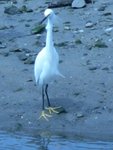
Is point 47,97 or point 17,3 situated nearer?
point 47,97

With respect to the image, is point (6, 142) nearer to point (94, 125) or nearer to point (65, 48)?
point (94, 125)

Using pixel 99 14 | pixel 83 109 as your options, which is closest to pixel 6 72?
pixel 83 109

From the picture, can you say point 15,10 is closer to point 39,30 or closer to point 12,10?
point 12,10

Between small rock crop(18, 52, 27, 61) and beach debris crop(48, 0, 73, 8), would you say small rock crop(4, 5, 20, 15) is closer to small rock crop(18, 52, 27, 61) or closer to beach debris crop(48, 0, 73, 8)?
beach debris crop(48, 0, 73, 8)

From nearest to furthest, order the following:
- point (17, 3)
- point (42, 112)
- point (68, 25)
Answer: point (42, 112) < point (68, 25) < point (17, 3)

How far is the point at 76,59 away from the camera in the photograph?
35.2 ft

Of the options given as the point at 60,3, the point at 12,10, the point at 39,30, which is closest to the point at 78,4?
the point at 60,3

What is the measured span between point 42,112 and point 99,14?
14.5ft

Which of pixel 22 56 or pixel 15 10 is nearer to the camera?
pixel 22 56

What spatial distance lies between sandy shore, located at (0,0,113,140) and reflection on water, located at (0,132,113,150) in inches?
9.7

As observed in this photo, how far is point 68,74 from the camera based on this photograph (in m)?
10.2

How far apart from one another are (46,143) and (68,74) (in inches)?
86.0

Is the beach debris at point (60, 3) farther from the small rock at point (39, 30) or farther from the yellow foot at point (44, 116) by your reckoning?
the yellow foot at point (44, 116)

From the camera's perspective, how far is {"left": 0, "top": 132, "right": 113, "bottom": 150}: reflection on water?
7.92 meters
